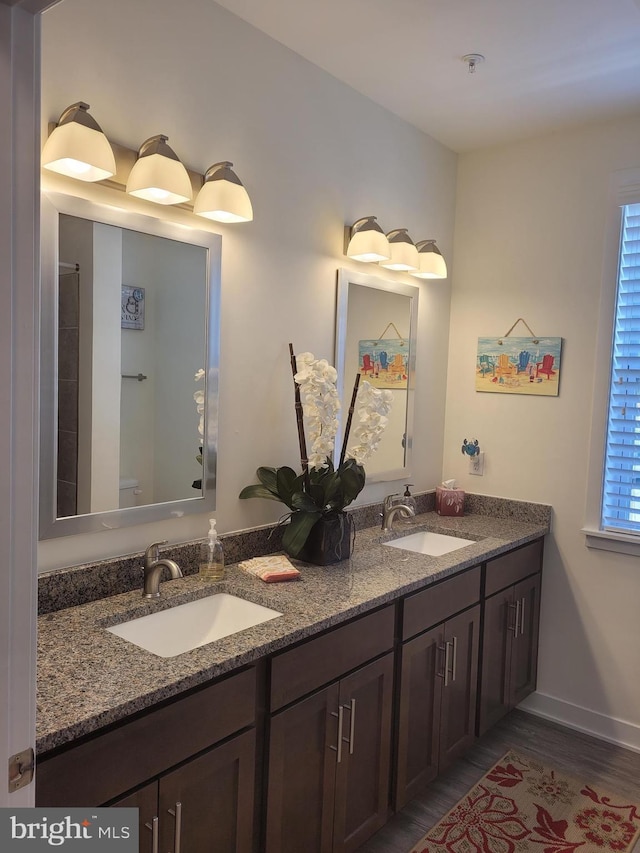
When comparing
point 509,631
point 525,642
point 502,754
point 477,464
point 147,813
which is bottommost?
point 502,754

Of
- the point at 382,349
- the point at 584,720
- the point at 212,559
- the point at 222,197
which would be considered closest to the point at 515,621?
the point at 584,720

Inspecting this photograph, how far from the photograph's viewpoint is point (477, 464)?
3213 mm

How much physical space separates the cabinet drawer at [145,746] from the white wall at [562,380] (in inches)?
75.1

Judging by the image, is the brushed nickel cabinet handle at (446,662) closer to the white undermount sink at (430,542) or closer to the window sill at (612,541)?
the white undermount sink at (430,542)

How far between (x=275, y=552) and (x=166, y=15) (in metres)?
1.70

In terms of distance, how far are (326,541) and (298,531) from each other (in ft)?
0.38

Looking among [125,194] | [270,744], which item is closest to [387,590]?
[270,744]

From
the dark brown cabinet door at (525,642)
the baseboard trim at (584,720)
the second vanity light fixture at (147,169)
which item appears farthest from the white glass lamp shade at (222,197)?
the baseboard trim at (584,720)

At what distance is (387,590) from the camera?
6.45 ft

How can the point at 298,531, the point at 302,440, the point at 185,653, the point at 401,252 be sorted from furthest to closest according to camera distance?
the point at 401,252 < the point at 302,440 < the point at 298,531 < the point at 185,653

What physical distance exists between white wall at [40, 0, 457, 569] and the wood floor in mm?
1133

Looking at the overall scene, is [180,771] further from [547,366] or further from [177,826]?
[547,366]

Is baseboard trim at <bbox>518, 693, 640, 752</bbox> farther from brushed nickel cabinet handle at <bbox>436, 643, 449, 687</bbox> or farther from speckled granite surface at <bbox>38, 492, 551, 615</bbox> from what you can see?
speckled granite surface at <bbox>38, 492, 551, 615</bbox>

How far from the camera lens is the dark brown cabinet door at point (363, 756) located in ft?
6.07
